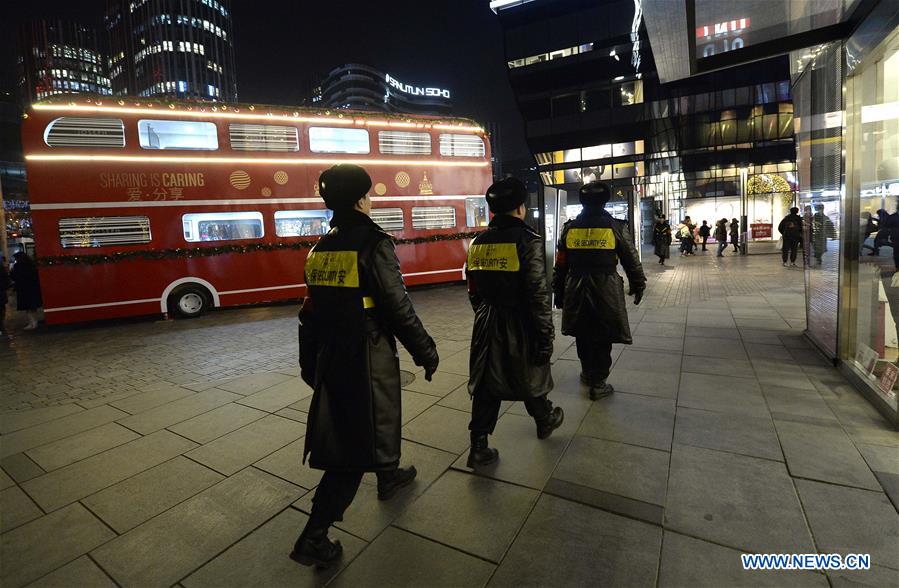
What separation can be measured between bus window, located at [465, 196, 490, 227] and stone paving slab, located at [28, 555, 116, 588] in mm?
11950

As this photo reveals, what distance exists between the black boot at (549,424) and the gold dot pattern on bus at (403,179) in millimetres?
9675

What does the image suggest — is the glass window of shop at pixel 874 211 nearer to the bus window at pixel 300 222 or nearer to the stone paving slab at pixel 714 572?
the stone paving slab at pixel 714 572

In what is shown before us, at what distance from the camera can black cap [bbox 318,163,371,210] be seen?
2287 millimetres

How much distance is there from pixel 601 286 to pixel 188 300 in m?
9.50

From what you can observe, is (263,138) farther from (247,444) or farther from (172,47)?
(172,47)

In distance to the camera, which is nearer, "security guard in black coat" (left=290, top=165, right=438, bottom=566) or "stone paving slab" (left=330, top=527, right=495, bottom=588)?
"stone paving slab" (left=330, top=527, right=495, bottom=588)

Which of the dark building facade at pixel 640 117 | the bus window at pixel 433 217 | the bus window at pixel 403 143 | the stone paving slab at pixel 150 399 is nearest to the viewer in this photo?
the stone paving slab at pixel 150 399

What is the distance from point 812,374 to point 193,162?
1155 centimetres

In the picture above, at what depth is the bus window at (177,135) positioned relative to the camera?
945 centimetres

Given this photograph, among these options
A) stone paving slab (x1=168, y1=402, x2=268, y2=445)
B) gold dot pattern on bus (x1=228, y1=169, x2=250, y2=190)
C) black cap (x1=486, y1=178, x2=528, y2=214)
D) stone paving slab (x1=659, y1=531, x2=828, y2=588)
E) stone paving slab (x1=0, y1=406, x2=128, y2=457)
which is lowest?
stone paving slab (x1=659, y1=531, x2=828, y2=588)

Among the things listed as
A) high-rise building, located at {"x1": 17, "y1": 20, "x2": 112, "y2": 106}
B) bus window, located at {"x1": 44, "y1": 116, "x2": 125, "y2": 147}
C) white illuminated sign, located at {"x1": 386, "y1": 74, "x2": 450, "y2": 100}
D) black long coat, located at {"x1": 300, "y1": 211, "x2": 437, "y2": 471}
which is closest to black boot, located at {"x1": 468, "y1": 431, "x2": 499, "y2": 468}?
black long coat, located at {"x1": 300, "y1": 211, "x2": 437, "y2": 471}

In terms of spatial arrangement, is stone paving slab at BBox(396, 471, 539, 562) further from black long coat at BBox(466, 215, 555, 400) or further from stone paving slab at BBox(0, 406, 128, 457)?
stone paving slab at BBox(0, 406, 128, 457)

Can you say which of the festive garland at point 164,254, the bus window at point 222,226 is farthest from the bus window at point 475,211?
the bus window at point 222,226

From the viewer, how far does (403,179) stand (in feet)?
39.9
